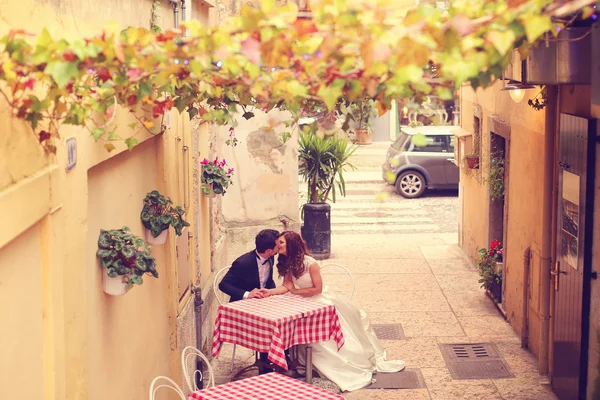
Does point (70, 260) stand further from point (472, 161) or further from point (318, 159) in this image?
point (318, 159)

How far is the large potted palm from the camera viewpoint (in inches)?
568

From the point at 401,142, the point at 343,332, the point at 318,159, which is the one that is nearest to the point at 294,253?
the point at 343,332

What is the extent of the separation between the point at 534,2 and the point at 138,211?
4057 mm

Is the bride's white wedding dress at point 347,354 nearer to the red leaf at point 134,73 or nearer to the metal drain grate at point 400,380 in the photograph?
the metal drain grate at point 400,380

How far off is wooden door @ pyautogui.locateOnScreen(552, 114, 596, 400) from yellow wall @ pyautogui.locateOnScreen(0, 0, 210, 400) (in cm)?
349

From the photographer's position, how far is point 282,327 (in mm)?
7703

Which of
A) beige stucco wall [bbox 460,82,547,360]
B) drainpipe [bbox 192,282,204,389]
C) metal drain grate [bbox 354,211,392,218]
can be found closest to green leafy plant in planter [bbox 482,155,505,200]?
beige stucco wall [bbox 460,82,547,360]

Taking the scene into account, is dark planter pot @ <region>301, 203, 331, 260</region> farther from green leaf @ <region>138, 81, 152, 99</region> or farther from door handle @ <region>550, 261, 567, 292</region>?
green leaf @ <region>138, 81, 152, 99</region>

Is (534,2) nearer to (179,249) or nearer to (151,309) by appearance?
(151,309)

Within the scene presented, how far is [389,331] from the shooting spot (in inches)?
407

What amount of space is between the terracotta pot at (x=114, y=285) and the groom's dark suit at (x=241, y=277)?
324 centimetres

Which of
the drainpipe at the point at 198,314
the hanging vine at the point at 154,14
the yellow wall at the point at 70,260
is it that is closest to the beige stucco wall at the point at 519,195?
the hanging vine at the point at 154,14

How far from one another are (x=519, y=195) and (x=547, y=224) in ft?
5.54

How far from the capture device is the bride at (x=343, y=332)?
8328 millimetres
